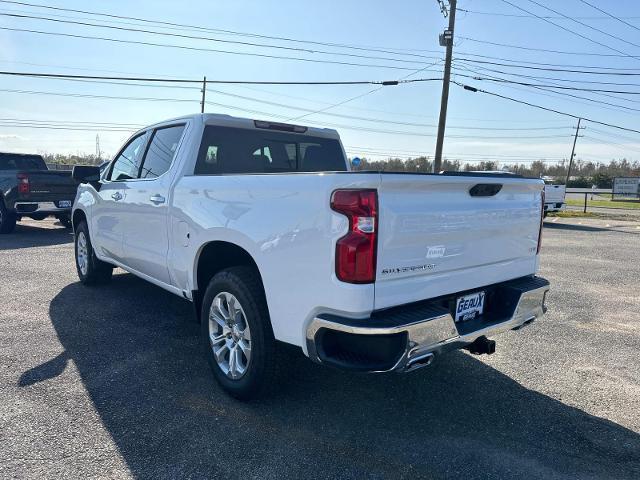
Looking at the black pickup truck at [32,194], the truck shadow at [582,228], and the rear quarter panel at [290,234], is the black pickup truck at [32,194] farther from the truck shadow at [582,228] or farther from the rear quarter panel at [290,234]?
the truck shadow at [582,228]

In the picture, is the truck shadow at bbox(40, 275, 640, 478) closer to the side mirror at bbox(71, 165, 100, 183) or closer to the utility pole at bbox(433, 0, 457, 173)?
the side mirror at bbox(71, 165, 100, 183)

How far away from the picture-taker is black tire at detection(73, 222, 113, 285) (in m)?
6.20

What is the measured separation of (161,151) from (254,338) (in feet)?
7.66

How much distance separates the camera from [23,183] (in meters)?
11.3

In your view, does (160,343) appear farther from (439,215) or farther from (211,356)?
(439,215)

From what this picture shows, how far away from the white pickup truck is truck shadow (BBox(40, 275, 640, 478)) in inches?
12.9

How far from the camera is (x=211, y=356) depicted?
3613 mm

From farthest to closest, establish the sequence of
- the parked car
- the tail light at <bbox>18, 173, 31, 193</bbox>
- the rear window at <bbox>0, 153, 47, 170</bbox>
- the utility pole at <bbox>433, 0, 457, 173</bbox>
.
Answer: the utility pole at <bbox>433, 0, 457, 173</bbox> → the parked car → the rear window at <bbox>0, 153, 47, 170</bbox> → the tail light at <bbox>18, 173, 31, 193</bbox>

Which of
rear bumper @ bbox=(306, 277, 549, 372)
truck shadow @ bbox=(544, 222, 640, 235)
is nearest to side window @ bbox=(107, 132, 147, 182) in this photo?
rear bumper @ bbox=(306, 277, 549, 372)

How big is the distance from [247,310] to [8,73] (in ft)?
79.0

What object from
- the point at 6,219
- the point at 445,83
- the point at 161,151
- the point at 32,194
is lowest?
the point at 6,219

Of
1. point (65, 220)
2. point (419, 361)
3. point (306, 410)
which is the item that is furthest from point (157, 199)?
point (65, 220)

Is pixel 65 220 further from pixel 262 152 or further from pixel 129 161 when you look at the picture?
pixel 262 152

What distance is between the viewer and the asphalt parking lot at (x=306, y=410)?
8.90ft
